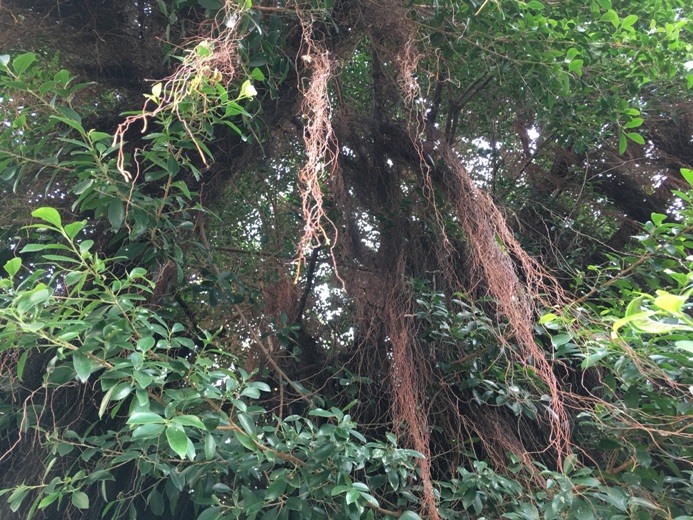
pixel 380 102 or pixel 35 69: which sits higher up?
pixel 380 102

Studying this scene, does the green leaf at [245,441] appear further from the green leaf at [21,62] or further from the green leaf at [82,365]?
the green leaf at [21,62]

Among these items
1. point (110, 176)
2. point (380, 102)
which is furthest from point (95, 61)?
point (380, 102)

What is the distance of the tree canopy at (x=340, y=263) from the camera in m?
Answer: 1.36

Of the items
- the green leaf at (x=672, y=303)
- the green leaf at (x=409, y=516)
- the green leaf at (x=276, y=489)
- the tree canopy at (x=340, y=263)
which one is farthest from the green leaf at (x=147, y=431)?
the green leaf at (x=672, y=303)

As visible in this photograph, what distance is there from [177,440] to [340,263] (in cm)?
155

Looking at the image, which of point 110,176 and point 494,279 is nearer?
point 110,176

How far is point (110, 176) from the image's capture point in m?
1.44

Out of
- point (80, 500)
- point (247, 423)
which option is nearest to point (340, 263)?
point (247, 423)

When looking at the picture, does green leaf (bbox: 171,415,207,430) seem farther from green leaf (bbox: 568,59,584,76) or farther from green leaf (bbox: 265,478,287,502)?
green leaf (bbox: 568,59,584,76)

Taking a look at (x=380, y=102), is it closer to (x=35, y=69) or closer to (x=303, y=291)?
(x=303, y=291)

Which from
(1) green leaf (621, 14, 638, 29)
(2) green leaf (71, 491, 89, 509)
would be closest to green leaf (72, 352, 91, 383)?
(2) green leaf (71, 491, 89, 509)

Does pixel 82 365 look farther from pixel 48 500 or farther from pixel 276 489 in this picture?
pixel 276 489

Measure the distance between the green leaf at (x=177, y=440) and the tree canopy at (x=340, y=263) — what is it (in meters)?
0.03

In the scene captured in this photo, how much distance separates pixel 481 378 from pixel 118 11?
210cm
